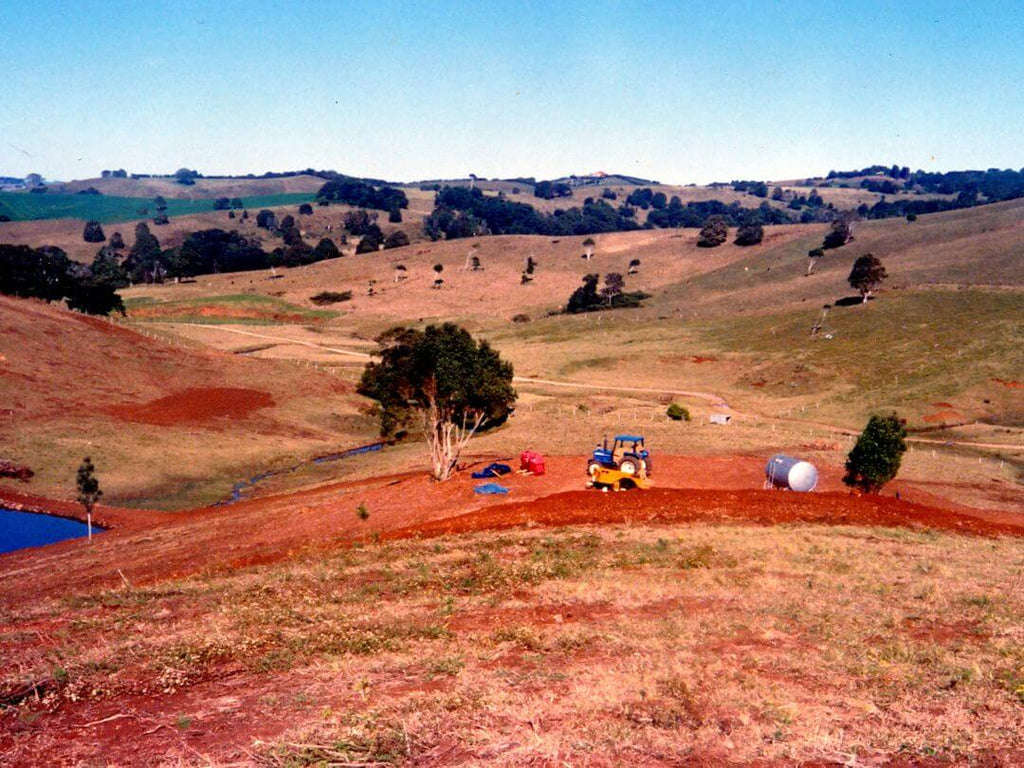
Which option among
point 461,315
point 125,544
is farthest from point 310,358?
point 125,544

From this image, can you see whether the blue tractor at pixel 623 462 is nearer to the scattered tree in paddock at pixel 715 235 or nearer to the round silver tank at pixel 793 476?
the round silver tank at pixel 793 476

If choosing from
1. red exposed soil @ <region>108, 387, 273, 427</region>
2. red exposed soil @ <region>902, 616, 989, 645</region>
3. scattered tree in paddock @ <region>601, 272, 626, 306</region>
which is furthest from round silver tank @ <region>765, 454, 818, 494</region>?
scattered tree in paddock @ <region>601, 272, 626, 306</region>

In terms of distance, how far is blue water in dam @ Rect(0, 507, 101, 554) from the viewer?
132ft

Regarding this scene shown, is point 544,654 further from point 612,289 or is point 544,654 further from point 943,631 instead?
point 612,289

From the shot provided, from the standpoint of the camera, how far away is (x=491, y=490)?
35688mm

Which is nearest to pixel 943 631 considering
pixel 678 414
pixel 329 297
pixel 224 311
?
pixel 678 414

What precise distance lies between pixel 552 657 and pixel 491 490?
1910 centimetres

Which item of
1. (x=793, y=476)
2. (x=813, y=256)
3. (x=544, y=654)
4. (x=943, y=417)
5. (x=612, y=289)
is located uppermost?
(x=813, y=256)

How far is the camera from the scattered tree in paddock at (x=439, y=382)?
3812 centimetres

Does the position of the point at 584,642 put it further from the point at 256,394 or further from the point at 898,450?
the point at 256,394

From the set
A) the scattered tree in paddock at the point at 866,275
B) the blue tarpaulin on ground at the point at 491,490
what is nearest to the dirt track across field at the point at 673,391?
the scattered tree in paddock at the point at 866,275

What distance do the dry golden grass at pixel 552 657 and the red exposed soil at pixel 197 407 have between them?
4711cm

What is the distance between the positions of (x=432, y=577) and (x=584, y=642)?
735cm

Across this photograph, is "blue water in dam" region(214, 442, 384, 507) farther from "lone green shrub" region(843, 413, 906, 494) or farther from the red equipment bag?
"lone green shrub" region(843, 413, 906, 494)
